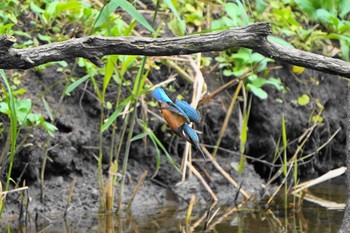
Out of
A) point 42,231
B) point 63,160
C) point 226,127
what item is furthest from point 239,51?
point 42,231

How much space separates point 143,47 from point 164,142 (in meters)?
2.44

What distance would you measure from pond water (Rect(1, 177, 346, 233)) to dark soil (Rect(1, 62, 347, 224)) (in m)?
0.21

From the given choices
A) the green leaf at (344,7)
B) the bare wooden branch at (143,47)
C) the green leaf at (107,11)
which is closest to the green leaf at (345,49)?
the green leaf at (344,7)

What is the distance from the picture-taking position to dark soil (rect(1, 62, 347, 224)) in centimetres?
427

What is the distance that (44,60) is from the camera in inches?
96.0

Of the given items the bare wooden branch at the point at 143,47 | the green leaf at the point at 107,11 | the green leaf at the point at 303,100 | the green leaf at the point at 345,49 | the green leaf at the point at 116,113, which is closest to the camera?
the bare wooden branch at the point at 143,47

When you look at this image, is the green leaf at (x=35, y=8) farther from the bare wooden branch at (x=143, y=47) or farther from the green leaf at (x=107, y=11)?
the bare wooden branch at (x=143, y=47)

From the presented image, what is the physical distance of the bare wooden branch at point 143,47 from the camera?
2.42m

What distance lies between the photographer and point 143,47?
245 centimetres

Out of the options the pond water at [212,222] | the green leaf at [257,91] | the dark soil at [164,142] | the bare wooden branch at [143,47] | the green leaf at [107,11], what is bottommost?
the pond water at [212,222]

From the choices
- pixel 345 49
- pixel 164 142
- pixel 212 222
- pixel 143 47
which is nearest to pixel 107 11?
pixel 143 47

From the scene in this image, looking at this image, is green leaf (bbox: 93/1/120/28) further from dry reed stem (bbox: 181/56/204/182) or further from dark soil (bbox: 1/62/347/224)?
dry reed stem (bbox: 181/56/204/182)

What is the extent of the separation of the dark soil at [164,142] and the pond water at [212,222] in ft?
0.67

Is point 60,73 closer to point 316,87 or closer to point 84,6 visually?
point 84,6
